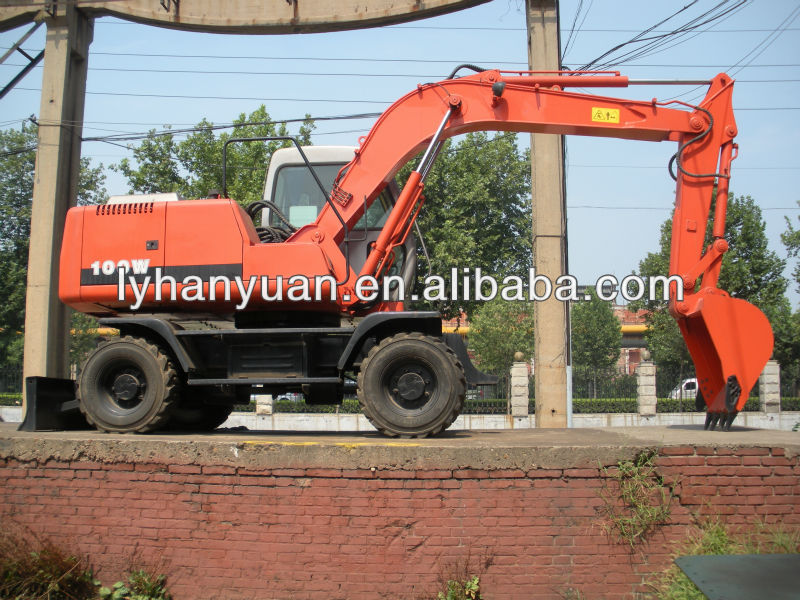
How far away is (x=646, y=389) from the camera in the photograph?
22.3 m

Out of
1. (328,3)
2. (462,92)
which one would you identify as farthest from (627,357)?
(462,92)

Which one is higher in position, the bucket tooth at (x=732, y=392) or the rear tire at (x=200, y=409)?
the bucket tooth at (x=732, y=392)

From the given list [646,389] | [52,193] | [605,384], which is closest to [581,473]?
[52,193]

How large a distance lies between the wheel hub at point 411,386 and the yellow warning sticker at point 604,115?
336cm

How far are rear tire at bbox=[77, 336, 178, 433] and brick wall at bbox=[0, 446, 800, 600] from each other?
1.43m

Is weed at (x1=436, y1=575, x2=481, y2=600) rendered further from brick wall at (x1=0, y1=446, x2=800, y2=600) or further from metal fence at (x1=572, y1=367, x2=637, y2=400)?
metal fence at (x1=572, y1=367, x2=637, y2=400)

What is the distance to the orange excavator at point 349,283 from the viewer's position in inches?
254

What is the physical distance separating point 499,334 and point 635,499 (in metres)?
24.5

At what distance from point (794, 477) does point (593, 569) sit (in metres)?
1.69

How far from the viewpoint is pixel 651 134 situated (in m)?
7.30

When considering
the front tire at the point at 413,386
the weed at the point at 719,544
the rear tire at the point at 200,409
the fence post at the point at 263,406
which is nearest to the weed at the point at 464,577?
the weed at the point at 719,544

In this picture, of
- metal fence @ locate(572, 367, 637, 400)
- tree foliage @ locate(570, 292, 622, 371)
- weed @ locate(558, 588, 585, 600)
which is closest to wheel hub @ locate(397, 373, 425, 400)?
weed @ locate(558, 588, 585, 600)

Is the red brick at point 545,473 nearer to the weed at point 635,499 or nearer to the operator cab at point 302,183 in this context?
the weed at point 635,499

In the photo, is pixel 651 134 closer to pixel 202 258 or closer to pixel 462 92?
pixel 462 92
